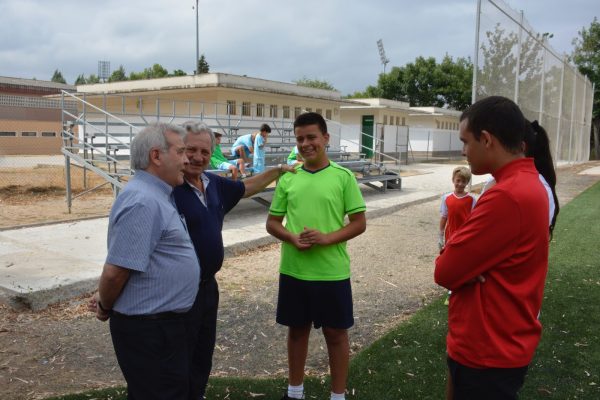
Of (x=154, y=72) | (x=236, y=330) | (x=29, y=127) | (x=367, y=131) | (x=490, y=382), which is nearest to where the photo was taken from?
(x=490, y=382)

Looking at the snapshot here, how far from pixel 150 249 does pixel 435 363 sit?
2.63 metres

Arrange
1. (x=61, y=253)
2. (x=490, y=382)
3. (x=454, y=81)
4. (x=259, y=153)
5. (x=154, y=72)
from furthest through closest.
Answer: (x=154, y=72) < (x=454, y=81) < (x=259, y=153) < (x=61, y=253) < (x=490, y=382)

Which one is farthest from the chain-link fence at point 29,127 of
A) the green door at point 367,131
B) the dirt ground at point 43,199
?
the green door at point 367,131

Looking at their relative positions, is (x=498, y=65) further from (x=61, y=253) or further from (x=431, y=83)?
(x=431, y=83)

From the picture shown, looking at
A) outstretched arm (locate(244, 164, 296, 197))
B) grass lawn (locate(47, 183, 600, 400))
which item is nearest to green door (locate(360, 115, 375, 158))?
grass lawn (locate(47, 183, 600, 400))

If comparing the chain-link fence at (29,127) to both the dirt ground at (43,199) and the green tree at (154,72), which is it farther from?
the green tree at (154,72)

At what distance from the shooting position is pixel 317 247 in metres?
3.19

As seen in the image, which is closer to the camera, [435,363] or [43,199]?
[435,363]

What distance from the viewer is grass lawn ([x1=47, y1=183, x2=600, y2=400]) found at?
139 inches

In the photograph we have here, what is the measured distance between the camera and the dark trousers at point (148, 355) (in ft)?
7.46

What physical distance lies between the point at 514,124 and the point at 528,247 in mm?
448

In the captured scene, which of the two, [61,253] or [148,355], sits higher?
[148,355]

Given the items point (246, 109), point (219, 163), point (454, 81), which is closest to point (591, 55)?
point (454, 81)

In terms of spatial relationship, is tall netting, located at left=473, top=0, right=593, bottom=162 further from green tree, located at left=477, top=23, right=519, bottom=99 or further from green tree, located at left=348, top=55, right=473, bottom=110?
green tree, located at left=348, top=55, right=473, bottom=110
